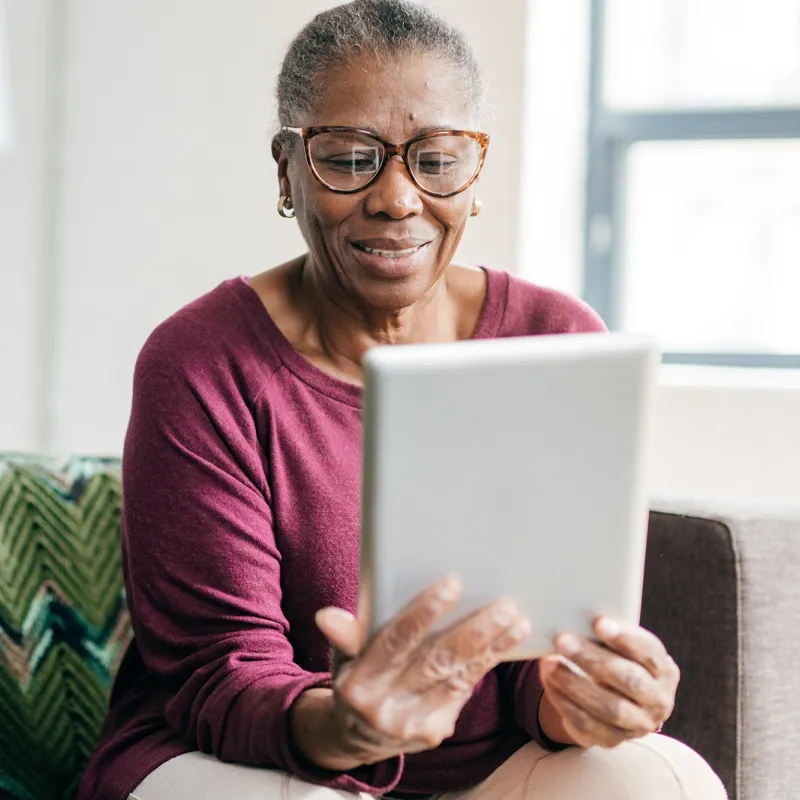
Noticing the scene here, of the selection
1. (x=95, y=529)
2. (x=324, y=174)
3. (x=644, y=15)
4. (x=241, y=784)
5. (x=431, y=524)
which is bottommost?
(x=241, y=784)

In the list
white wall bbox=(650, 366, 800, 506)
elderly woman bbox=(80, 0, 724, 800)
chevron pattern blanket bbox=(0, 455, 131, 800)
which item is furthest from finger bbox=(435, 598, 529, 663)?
white wall bbox=(650, 366, 800, 506)

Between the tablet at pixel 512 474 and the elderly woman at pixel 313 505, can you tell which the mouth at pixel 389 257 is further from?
the tablet at pixel 512 474

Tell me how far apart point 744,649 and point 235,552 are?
0.56 meters

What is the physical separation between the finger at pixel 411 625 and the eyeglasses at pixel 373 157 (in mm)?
458

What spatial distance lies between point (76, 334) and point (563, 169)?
1.12 metres

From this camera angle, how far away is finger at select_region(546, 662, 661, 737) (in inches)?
36.5

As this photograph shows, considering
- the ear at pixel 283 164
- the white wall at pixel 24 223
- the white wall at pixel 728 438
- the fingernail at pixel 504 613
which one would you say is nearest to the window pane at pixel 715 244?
the white wall at pixel 728 438

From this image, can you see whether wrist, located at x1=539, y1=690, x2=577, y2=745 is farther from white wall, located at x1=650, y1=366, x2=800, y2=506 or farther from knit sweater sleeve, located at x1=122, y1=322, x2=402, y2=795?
white wall, located at x1=650, y1=366, x2=800, y2=506

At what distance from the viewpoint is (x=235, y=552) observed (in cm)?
110

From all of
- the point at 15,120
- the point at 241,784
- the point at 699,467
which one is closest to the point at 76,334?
the point at 15,120

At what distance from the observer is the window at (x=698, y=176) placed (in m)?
2.36

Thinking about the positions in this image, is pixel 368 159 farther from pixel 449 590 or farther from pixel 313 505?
pixel 449 590

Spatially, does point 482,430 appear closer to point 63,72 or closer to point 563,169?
point 563,169

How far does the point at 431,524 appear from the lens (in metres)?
0.81
